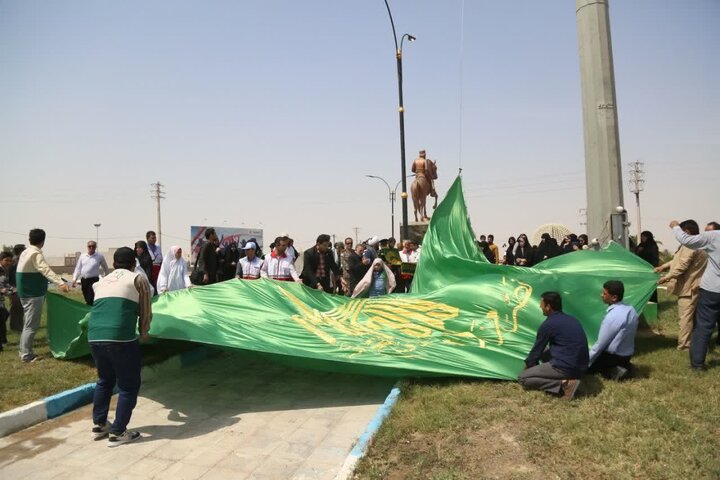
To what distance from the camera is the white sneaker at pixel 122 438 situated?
14.7ft

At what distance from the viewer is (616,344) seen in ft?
17.3

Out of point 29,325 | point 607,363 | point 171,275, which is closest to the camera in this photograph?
point 607,363

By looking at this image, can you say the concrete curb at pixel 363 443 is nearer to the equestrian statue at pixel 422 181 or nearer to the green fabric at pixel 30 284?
the green fabric at pixel 30 284

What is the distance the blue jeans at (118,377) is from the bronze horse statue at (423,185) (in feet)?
37.2

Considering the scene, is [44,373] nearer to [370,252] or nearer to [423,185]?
[370,252]

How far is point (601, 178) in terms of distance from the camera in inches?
374

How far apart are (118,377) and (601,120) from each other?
884 centimetres

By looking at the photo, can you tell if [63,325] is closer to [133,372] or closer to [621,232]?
[133,372]

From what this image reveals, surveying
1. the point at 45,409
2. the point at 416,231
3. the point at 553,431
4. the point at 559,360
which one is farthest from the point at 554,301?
the point at 416,231

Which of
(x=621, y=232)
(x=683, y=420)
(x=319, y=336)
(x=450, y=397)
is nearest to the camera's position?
(x=683, y=420)

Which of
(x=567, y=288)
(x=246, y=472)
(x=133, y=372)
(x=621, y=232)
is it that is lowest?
(x=246, y=472)

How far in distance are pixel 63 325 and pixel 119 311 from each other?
275 centimetres

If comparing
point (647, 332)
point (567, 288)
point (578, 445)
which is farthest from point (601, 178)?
point (578, 445)

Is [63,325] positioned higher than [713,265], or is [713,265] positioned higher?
[713,265]
